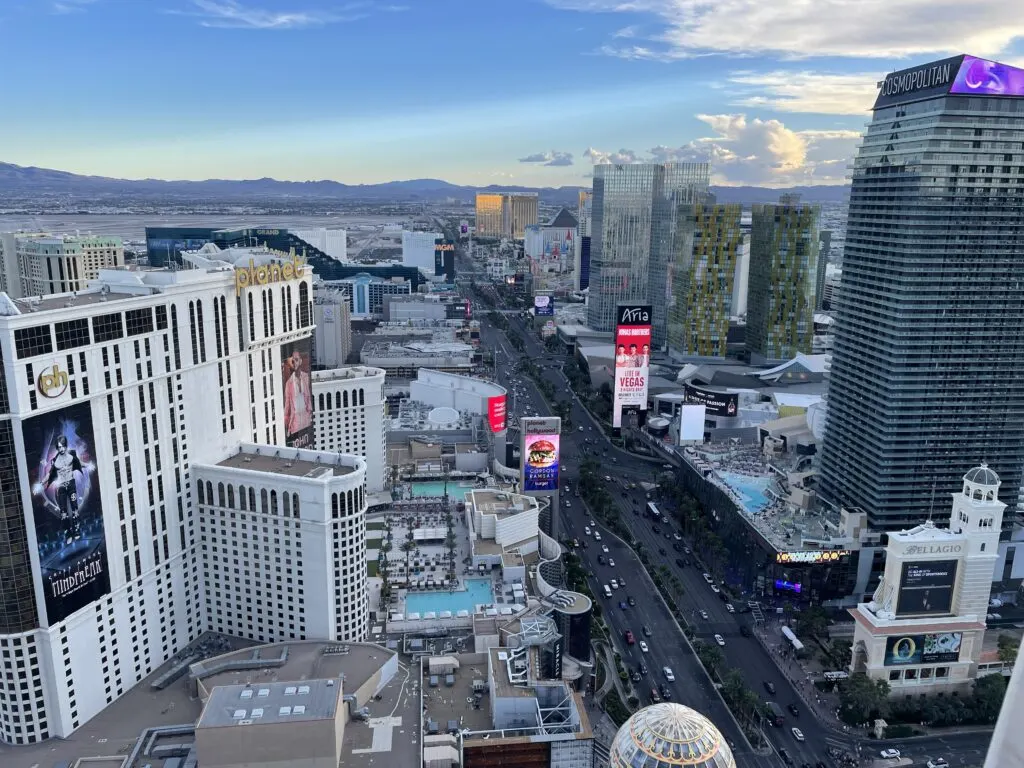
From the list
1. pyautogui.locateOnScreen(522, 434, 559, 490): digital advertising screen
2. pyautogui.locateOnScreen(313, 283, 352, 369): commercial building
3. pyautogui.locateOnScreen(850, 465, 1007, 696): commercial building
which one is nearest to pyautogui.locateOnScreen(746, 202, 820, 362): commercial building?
pyautogui.locateOnScreen(522, 434, 559, 490): digital advertising screen

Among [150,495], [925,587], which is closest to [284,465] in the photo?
[150,495]

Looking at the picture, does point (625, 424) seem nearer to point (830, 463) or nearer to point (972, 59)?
point (830, 463)

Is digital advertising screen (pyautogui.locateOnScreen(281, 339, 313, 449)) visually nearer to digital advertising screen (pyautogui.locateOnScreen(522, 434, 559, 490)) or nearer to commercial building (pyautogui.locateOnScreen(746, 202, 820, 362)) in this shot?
digital advertising screen (pyautogui.locateOnScreen(522, 434, 559, 490))

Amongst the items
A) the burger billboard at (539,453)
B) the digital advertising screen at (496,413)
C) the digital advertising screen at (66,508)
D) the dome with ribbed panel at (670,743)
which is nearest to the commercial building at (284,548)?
the digital advertising screen at (66,508)

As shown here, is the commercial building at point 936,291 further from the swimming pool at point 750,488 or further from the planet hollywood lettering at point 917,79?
the swimming pool at point 750,488

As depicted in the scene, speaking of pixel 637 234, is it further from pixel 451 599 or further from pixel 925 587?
pixel 451 599

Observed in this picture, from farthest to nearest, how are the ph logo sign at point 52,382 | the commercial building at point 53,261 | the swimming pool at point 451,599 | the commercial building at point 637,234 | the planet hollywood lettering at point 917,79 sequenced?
the commercial building at point 637,234
the commercial building at point 53,261
the planet hollywood lettering at point 917,79
the swimming pool at point 451,599
the ph logo sign at point 52,382
